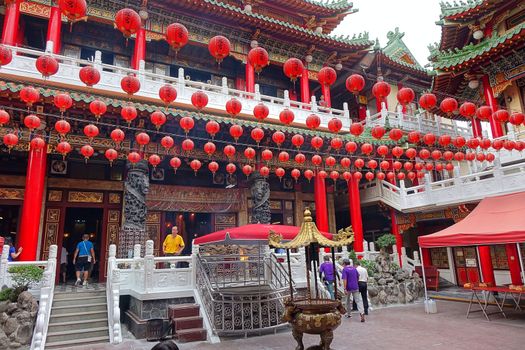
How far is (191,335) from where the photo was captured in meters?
7.27

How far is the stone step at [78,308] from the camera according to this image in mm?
8031

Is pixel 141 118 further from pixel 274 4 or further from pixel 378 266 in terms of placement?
pixel 274 4

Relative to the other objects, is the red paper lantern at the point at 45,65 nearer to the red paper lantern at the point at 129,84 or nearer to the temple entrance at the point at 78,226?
the red paper lantern at the point at 129,84

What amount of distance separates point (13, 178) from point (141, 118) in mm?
4709

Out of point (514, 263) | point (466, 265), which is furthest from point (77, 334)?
point (466, 265)

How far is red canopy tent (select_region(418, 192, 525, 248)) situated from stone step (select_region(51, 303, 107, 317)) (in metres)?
8.68

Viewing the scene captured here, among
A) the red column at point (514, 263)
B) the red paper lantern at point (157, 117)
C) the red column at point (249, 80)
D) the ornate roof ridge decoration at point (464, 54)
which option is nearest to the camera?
the red paper lantern at point (157, 117)

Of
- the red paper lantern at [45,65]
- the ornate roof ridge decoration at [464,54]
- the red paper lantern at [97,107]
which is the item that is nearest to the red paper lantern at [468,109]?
the ornate roof ridge decoration at [464,54]

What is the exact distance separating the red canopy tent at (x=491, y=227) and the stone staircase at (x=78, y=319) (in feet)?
28.2

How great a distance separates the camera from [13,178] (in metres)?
11.4

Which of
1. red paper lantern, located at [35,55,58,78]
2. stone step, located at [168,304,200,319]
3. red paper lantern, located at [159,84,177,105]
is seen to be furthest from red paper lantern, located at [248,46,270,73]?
stone step, located at [168,304,200,319]

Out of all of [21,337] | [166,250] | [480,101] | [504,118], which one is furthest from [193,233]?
[480,101]

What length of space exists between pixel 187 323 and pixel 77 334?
231cm

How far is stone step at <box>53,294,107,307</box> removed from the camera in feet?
27.6
